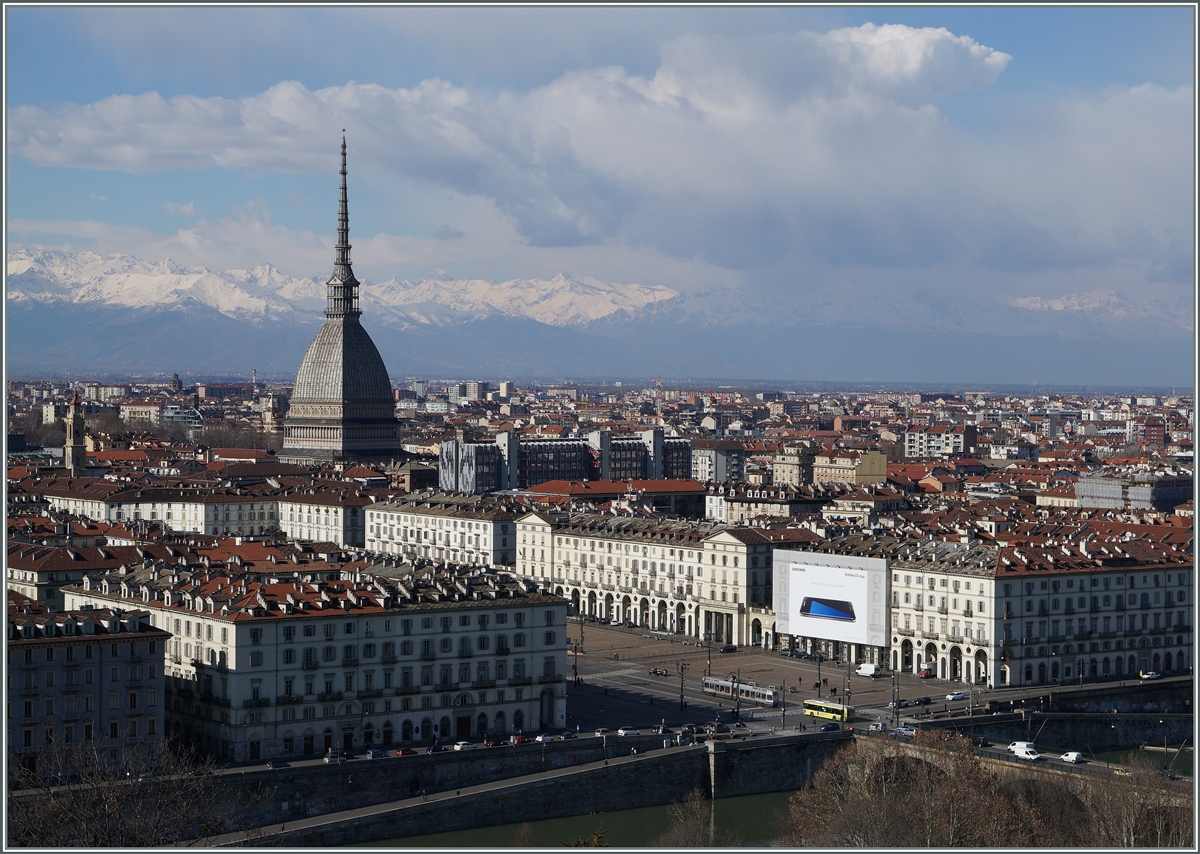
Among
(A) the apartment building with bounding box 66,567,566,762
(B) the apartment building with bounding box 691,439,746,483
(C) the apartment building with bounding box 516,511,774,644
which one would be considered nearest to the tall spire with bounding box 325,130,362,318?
(B) the apartment building with bounding box 691,439,746,483

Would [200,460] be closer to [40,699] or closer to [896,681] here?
[896,681]

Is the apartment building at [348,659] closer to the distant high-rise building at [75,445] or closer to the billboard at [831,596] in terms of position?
the billboard at [831,596]

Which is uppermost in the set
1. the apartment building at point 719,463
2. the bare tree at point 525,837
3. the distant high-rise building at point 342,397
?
the distant high-rise building at point 342,397

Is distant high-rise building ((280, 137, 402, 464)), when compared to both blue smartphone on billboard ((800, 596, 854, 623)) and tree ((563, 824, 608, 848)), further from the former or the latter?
tree ((563, 824, 608, 848))

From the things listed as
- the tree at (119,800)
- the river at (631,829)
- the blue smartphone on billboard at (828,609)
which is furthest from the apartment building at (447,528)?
the tree at (119,800)

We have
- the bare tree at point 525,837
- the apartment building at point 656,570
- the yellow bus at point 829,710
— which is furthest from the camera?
the apartment building at point 656,570

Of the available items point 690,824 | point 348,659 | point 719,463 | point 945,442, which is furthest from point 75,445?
point 945,442
